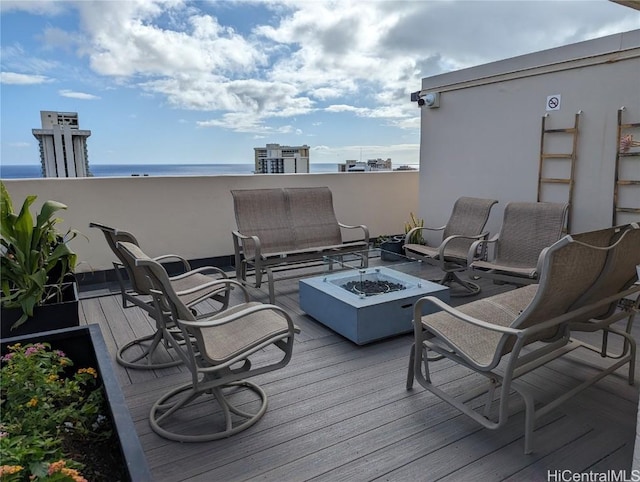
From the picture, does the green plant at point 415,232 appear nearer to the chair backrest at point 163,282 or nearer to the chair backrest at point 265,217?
the chair backrest at point 265,217

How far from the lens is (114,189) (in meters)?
5.02

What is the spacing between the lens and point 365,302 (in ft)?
10.6

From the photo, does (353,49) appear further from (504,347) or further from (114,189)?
(504,347)

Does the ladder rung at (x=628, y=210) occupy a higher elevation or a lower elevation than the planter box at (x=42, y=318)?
higher

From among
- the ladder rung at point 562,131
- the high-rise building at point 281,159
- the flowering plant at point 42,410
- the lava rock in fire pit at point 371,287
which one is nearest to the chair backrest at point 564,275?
the lava rock in fire pit at point 371,287

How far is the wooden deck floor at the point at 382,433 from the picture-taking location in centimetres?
189

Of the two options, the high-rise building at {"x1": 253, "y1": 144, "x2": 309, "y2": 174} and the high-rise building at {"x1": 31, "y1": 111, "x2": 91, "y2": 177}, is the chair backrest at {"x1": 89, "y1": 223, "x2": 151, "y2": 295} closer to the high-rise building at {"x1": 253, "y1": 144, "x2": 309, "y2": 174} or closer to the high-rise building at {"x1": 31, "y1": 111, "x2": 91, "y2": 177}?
the high-rise building at {"x1": 31, "y1": 111, "x2": 91, "y2": 177}

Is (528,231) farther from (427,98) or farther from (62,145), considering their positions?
(62,145)

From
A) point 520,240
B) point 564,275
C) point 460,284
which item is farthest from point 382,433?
point 520,240

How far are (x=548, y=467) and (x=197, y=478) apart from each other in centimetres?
153

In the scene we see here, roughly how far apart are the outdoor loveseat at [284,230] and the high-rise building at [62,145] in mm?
2372

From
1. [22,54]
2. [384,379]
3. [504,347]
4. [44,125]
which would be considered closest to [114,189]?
[44,125]

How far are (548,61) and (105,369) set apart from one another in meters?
4.88

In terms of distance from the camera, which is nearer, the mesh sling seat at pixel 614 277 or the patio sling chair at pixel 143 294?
the mesh sling seat at pixel 614 277
